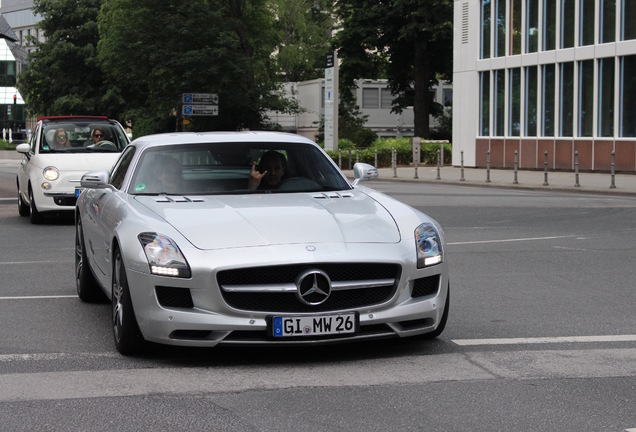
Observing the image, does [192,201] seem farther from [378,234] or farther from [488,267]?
[488,267]

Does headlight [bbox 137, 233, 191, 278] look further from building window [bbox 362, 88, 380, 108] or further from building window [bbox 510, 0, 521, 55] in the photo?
building window [bbox 362, 88, 380, 108]

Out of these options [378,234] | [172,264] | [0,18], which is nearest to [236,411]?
[172,264]

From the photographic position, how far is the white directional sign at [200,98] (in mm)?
48125

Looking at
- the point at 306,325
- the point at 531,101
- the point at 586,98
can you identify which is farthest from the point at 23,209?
the point at 531,101

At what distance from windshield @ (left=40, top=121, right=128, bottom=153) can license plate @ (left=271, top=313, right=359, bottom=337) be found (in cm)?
1209

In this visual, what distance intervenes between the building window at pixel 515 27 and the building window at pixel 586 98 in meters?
4.38

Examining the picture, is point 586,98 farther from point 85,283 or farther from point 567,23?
point 85,283

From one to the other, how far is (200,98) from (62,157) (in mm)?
31531

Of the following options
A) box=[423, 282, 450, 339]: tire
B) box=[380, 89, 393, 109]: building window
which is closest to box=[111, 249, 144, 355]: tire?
box=[423, 282, 450, 339]: tire

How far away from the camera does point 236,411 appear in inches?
207

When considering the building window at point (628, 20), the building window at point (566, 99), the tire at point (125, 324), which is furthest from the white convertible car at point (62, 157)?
the building window at point (566, 99)

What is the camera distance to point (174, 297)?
628 cm

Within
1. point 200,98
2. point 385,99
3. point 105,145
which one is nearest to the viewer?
point 105,145

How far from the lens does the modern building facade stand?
37.3 meters
